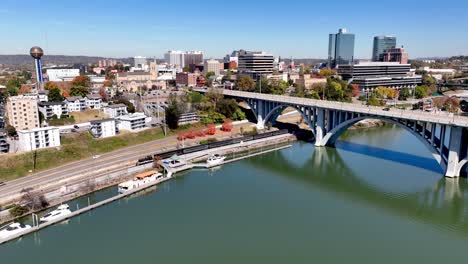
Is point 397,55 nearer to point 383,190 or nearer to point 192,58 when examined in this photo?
point 192,58

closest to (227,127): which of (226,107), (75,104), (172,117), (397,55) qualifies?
(226,107)

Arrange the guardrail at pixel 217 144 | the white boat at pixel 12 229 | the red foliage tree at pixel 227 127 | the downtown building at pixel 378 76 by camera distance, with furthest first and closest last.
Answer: the downtown building at pixel 378 76 < the red foliage tree at pixel 227 127 < the guardrail at pixel 217 144 < the white boat at pixel 12 229

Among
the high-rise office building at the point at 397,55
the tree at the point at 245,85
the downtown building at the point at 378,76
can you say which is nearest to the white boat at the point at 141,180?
the tree at the point at 245,85

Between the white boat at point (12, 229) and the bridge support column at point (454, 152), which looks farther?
the bridge support column at point (454, 152)

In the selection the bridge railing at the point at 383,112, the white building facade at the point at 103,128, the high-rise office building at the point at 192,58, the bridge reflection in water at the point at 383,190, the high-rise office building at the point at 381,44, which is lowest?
the bridge reflection in water at the point at 383,190

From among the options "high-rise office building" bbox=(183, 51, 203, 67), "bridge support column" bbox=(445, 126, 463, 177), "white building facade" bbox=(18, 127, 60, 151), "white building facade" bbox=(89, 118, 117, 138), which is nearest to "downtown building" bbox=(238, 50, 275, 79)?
"white building facade" bbox=(89, 118, 117, 138)

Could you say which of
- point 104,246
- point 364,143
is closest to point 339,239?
point 104,246

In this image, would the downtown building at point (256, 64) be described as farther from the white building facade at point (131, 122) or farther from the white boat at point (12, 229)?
the white boat at point (12, 229)
